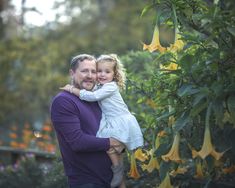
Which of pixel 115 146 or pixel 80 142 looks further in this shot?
pixel 115 146

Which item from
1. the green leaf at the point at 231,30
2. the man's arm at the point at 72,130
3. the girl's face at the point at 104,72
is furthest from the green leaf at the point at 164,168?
the green leaf at the point at 231,30

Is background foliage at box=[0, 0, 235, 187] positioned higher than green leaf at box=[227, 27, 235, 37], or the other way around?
green leaf at box=[227, 27, 235, 37]

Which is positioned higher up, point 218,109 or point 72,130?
point 218,109

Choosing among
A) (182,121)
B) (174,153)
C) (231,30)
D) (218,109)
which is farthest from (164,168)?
(231,30)

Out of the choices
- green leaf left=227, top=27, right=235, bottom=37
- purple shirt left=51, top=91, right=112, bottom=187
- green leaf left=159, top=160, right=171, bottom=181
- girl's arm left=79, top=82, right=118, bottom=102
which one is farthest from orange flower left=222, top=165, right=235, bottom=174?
green leaf left=227, top=27, right=235, bottom=37

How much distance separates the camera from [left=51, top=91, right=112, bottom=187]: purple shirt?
381 cm

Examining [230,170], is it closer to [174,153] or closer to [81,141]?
[174,153]

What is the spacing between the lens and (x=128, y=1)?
22.9 m

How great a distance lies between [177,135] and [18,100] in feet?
37.4

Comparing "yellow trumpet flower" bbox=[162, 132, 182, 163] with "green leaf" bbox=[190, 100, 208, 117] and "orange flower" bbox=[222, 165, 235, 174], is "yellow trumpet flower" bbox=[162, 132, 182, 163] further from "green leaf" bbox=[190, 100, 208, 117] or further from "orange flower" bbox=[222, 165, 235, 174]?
"orange flower" bbox=[222, 165, 235, 174]

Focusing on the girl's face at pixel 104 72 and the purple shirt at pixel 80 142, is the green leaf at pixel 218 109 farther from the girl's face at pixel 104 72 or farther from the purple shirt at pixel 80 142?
the girl's face at pixel 104 72

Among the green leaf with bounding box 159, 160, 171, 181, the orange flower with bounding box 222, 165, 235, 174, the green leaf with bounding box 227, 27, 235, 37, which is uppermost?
the green leaf with bounding box 227, 27, 235, 37

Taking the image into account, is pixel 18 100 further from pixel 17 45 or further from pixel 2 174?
pixel 2 174

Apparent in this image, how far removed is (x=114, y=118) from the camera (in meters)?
4.10
